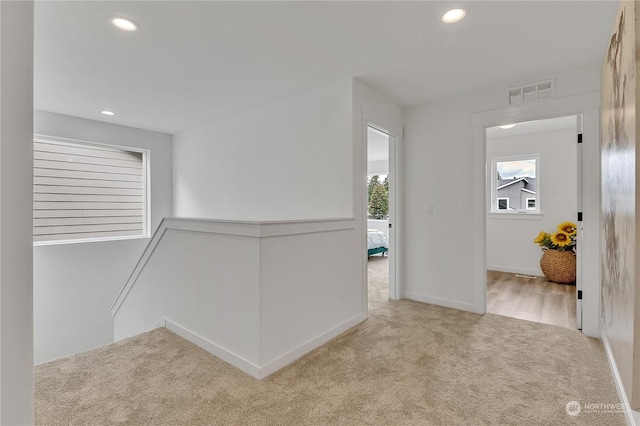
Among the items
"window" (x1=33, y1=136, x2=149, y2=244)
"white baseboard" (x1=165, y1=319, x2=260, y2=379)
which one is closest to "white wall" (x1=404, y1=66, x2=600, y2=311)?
"white baseboard" (x1=165, y1=319, x2=260, y2=379)

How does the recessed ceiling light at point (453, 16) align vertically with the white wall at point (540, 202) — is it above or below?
above

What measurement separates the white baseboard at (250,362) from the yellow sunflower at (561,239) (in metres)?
3.58

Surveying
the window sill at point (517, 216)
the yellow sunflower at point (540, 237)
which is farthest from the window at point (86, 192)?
the yellow sunflower at point (540, 237)

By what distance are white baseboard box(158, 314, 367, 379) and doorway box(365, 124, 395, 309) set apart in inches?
39.8

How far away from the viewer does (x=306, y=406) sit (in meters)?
1.69

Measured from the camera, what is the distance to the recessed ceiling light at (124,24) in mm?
1989

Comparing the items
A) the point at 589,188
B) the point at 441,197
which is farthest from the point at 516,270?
the point at 589,188

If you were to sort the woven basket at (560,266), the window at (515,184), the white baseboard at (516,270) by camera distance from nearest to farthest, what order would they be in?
the woven basket at (560,266)
the white baseboard at (516,270)
the window at (515,184)

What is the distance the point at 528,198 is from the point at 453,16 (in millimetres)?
4232

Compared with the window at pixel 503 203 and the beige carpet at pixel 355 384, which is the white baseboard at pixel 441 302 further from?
the window at pixel 503 203

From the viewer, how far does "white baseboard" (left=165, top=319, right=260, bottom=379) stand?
202 centimetres

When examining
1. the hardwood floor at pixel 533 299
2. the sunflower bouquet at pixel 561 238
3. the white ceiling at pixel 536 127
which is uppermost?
the white ceiling at pixel 536 127

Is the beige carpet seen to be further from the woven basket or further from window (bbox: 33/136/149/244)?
window (bbox: 33/136/149/244)

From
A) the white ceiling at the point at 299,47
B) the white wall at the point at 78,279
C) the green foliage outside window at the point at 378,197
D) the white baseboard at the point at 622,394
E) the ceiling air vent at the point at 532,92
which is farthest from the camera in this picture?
the green foliage outside window at the point at 378,197
